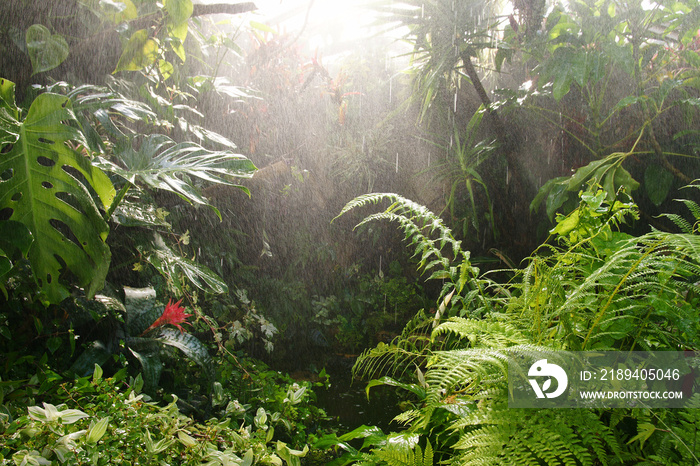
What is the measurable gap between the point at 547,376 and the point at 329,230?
280 centimetres

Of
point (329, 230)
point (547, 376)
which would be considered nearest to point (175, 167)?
point (547, 376)

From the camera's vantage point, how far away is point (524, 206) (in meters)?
2.97

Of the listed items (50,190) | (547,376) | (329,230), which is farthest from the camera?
(329,230)

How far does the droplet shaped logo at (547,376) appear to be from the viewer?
32.9 inches

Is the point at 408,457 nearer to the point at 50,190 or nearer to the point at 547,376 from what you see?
the point at 547,376

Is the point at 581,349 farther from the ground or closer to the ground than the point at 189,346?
farther from the ground

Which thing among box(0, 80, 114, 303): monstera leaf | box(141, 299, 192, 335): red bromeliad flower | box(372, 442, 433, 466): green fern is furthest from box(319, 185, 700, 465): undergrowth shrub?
box(0, 80, 114, 303): monstera leaf

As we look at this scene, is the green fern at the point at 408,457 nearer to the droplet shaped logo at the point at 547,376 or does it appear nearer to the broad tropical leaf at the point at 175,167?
the droplet shaped logo at the point at 547,376

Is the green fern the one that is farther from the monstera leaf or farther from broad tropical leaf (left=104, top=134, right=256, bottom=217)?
the monstera leaf

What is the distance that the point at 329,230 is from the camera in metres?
3.56

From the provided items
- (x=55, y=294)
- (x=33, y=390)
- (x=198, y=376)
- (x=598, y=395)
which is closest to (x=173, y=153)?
(x=55, y=294)

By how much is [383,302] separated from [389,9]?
236cm

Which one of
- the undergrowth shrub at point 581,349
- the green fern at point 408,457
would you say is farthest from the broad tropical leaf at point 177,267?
the green fern at point 408,457

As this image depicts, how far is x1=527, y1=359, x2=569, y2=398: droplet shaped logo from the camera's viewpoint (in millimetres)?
835
